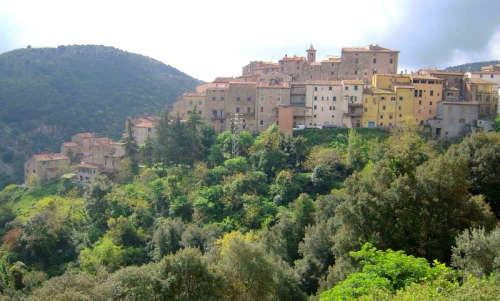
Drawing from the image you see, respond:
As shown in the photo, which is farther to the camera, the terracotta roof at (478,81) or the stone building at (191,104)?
the stone building at (191,104)

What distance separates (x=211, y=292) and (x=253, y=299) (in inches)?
103

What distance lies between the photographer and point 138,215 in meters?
52.3

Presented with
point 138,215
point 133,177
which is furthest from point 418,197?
point 133,177

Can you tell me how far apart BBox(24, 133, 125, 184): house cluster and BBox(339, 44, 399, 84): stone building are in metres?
30.8

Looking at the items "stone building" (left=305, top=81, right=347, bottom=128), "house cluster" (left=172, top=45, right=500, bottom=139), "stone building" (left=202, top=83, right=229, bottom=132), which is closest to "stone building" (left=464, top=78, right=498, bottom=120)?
"house cluster" (left=172, top=45, right=500, bottom=139)

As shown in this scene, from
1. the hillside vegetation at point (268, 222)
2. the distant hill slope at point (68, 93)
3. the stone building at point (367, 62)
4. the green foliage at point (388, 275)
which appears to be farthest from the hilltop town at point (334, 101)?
the green foliage at point (388, 275)

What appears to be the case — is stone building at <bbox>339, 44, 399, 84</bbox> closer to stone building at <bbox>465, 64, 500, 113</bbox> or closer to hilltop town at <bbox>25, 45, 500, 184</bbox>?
hilltop town at <bbox>25, 45, 500, 184</bbox>

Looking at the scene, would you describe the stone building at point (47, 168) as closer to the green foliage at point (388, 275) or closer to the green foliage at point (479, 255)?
the green foliage at point (388, 275)

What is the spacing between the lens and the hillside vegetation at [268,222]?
880 inches

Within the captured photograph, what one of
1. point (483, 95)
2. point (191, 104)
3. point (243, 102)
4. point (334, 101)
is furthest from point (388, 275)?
point (191, 104)

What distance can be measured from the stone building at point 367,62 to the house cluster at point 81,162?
30.8 m

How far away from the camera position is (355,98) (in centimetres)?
5766

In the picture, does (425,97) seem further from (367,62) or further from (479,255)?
(479,255)

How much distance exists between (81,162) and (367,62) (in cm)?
4109
